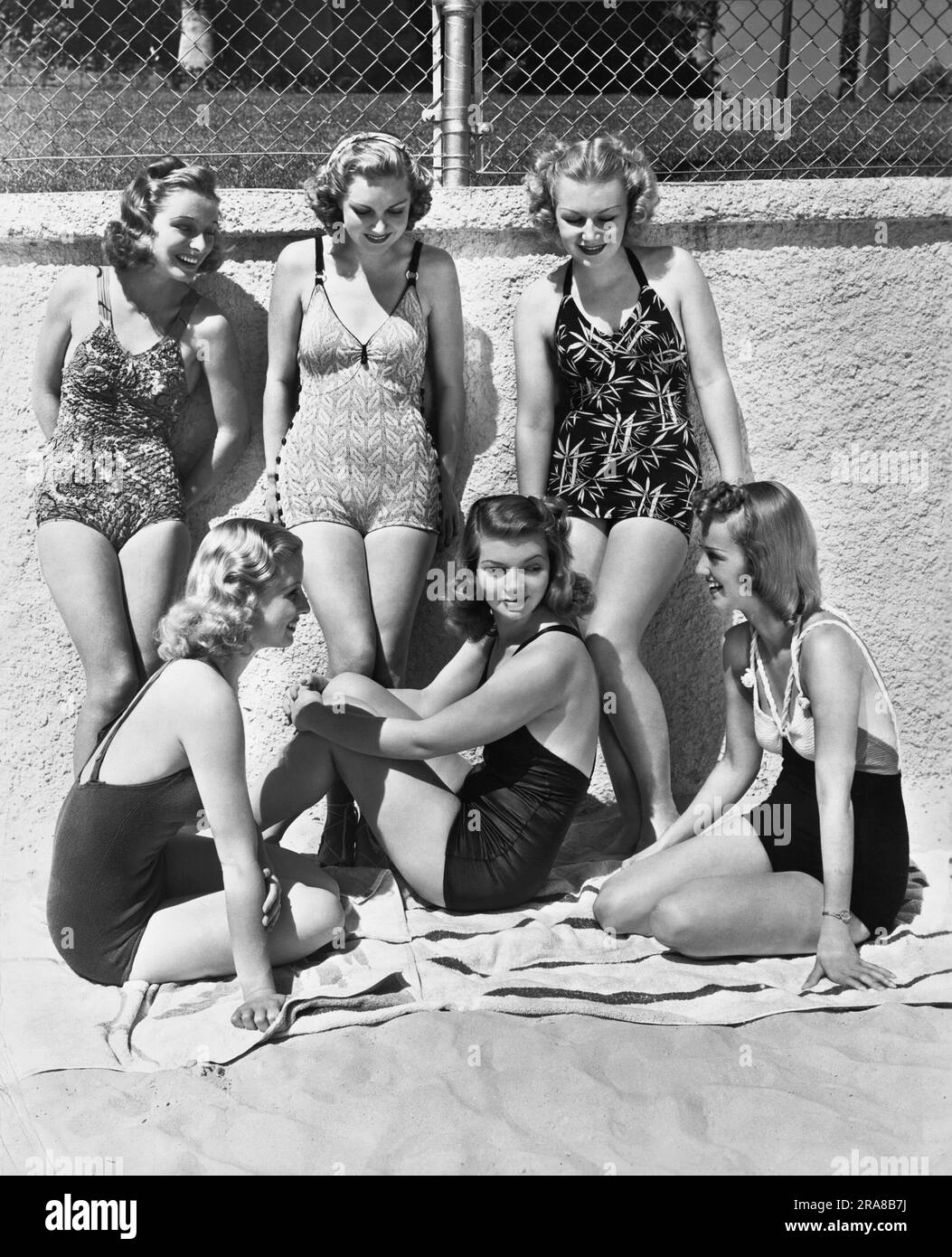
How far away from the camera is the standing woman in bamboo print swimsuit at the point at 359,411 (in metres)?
3.53

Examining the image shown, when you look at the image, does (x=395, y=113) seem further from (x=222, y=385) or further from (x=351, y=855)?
(x=351, y=855)

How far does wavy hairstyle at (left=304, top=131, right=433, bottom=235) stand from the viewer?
341 centimetres

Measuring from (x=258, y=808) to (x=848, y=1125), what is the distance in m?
1.68

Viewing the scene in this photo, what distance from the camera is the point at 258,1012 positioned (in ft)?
8.63

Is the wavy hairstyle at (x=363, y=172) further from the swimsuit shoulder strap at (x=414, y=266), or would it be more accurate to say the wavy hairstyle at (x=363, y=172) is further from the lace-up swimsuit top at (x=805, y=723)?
the lace-up swimsuit top at (x=805, y=723)

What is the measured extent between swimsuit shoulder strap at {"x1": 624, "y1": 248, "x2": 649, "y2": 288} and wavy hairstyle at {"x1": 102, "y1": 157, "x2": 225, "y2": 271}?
4.20 ft

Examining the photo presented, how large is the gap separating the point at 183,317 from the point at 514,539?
1357 mm

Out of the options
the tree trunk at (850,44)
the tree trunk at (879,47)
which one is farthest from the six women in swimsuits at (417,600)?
the tree trunk at (850,44)

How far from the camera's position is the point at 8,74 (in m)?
6.40

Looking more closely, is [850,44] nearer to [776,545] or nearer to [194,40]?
[776,545]

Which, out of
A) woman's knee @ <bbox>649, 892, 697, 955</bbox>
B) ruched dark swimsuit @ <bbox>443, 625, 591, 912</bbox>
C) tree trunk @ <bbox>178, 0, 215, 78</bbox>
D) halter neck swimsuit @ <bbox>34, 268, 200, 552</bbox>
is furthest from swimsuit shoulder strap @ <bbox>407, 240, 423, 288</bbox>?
tree trunk @ <bbox>178, 0, 215, 78</bbox>

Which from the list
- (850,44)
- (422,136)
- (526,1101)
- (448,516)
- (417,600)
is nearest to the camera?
(526,1101)

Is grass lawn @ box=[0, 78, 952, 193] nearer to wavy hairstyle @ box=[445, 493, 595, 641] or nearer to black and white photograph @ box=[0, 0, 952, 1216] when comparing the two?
black and white photograph @ box=[0, 0, 952, 1216]

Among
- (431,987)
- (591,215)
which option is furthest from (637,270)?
(431,987)
